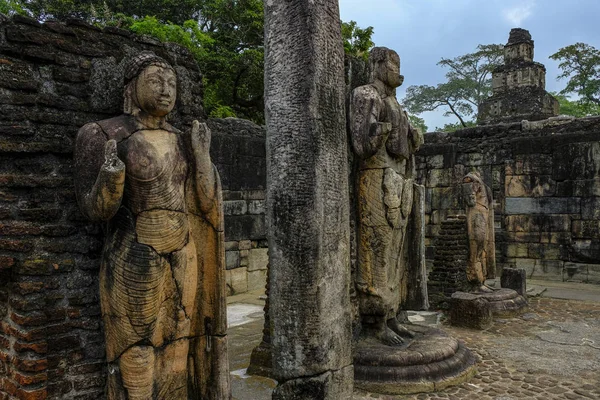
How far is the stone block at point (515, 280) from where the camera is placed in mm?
8609

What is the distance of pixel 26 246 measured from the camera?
297 cm

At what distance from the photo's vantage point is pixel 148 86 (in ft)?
9.87

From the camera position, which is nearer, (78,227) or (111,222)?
(111,222)

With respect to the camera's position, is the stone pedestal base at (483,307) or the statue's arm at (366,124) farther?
the stone pedestal base at (483,307)

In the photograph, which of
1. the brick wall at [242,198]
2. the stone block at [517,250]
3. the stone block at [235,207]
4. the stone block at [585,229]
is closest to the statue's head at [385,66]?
the brick wall at [242,198]

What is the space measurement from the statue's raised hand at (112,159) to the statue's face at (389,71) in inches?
131

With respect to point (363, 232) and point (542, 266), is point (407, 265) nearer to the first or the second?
point (363, 232)

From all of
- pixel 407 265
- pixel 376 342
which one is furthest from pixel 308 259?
pixel 407 265

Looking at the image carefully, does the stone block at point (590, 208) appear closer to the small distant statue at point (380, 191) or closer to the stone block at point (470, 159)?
the stone block at point (470, 159)

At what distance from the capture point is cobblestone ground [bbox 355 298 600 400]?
15.3 ft

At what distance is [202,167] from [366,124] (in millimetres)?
2250

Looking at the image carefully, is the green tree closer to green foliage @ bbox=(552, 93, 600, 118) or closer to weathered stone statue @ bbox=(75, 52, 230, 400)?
green foliage @ bbox=(552, 93, 600, 118)

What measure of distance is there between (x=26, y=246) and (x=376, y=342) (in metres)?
3.49

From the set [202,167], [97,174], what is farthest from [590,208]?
[97,174]
